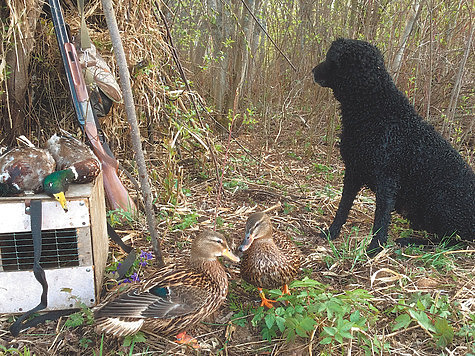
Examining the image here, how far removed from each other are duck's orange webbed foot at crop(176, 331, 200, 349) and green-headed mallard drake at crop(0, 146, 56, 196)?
49.4 inches

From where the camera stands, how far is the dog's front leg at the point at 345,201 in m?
3.47

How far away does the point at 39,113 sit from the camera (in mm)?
3928

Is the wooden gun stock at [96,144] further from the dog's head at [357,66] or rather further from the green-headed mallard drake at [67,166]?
the dog's head at [357,66]

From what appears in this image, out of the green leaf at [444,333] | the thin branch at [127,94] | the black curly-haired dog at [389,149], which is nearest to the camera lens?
the thin branch at [127,94]

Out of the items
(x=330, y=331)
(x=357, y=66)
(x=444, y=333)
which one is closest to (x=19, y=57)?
(x=357, y=66)

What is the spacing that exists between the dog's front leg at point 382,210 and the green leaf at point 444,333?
1.04 meters

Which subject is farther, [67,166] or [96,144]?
[96,144]

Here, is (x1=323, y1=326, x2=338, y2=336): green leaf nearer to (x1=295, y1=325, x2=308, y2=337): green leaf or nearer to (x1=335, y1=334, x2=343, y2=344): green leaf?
(x1=335, y1=334, x2=343, y2=344): green leaf

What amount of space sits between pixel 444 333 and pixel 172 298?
1.59 meters

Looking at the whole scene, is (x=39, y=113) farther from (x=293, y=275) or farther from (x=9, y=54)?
(x=293, y=275)

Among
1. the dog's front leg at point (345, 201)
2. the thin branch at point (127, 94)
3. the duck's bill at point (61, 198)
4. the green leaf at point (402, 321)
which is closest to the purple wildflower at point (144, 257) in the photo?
the thin branch at point (127, 94)

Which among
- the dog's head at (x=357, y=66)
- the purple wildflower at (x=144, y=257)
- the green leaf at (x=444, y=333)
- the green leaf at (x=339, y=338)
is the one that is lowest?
the purple wildflower at (x=144, y=257)

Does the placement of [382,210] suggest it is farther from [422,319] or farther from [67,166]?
[67,166]

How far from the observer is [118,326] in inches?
83.5
